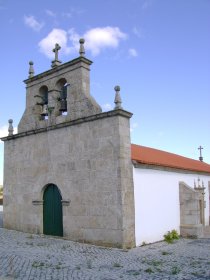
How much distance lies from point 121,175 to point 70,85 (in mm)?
4289

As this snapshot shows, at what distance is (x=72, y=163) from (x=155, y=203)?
348 centimetres

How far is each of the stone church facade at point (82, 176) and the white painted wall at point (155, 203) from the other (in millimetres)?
34

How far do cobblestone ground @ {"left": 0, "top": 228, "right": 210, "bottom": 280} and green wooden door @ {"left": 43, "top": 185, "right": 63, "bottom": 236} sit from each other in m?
0.81

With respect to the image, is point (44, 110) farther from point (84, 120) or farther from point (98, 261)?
point (98, 261)

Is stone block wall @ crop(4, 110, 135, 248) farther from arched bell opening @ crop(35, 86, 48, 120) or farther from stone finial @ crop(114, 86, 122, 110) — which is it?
arched bell opening @ crop(35, 86, 48, 120)

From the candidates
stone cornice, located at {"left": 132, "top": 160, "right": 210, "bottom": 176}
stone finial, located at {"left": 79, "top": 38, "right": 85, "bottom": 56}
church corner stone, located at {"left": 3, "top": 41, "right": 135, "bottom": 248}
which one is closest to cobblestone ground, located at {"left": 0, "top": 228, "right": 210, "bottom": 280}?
church corner stone, located at {"left": 3, "top": 41, "right": 135, "bottom": 248}

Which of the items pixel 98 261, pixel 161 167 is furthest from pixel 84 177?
pixel 98 261

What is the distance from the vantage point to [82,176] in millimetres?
11961

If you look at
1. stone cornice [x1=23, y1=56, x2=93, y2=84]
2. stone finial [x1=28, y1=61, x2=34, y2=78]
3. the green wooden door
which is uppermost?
Result: stone finial [x1=28, y1=61, x2=34, y2=78]

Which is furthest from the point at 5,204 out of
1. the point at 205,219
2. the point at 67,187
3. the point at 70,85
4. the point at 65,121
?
the point at 205,219

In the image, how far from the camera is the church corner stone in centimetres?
1101

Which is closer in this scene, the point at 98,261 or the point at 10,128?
the point at 98,261

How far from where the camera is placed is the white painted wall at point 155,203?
Result: 37.6ft

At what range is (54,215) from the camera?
1298cm
